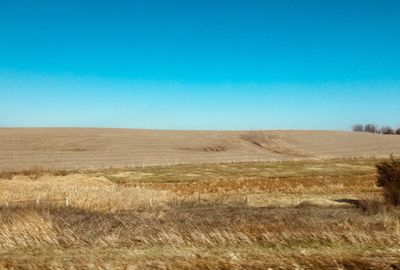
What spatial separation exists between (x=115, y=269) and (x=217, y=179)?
5512cm

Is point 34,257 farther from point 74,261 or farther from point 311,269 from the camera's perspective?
point 311,269

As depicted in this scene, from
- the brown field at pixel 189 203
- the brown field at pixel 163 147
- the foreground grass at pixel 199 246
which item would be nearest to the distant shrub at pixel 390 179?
the brown field at pixel 189 203

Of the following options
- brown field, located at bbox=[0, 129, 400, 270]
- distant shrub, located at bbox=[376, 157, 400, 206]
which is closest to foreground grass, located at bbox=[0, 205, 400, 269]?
brown field, located at bbox=[0, 129, 400, 270]

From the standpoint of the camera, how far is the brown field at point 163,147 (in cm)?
8835

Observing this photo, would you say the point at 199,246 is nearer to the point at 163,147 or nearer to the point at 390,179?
the point at 390,179

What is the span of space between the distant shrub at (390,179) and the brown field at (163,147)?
189 feet

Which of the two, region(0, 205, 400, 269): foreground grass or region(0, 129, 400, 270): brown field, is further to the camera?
region(0, 129, 400, 270): brown field

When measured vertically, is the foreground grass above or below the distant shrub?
above

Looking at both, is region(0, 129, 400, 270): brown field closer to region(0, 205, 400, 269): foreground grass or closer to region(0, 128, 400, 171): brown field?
region(0, 205, 400, 269): foreground grass

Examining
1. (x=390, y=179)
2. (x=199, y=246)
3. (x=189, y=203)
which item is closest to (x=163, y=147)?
(x=189, y=203)

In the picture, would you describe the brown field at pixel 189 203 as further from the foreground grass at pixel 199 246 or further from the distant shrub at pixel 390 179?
the distant shrub at pixel 390 179

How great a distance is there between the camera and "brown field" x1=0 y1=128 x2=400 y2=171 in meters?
88.3

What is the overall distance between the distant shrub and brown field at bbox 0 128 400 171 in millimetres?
57508

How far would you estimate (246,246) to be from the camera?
8.88 meters
